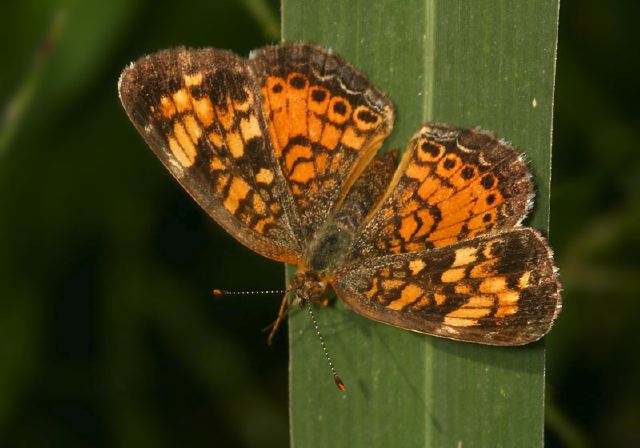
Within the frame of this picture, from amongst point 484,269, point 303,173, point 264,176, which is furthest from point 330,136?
point 484,269

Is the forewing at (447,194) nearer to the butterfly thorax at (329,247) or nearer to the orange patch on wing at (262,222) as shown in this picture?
the butterfly thorax at (329,247)

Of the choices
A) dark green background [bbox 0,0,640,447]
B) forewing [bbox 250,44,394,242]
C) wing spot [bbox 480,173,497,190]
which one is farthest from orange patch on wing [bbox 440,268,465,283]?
dark green background [bbox 0,0,640,447]

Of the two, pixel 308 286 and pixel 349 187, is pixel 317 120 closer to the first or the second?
pixel 349 187

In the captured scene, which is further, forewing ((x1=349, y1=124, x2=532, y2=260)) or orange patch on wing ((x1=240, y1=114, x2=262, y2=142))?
orange patch on wing ((x1=240, y1=114, x2=262, y2=142))

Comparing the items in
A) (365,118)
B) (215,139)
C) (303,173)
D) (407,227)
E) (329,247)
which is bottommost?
(329,247)

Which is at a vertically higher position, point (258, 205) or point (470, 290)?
point (258, 205)

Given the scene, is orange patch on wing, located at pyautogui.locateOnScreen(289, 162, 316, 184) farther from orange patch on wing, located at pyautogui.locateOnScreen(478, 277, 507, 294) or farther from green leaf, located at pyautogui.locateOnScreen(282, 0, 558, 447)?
orange patch on wing, located at pyautogui.locateOnScreen(478, 277, 507, 294)

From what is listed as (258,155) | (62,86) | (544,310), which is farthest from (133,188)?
(544,310)

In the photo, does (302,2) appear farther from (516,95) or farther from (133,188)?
(133,188)
